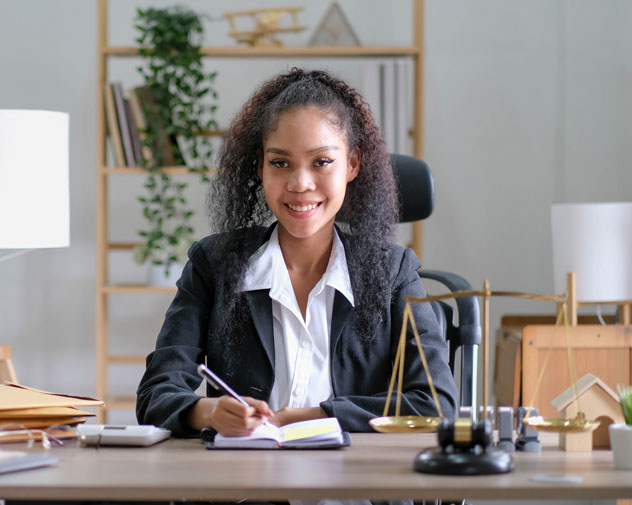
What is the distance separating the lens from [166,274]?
3500 millimetres

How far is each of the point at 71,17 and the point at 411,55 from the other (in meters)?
1.41

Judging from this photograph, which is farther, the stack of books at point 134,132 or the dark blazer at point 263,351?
the stack of books at point 134,132

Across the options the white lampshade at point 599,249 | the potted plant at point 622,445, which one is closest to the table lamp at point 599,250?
the white lampshade at point 599,249

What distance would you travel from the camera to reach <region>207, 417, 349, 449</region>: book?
1.40 m

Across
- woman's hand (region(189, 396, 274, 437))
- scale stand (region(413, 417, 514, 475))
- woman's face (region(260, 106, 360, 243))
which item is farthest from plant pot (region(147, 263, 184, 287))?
scale stand (region(413, 417, 514, 475))

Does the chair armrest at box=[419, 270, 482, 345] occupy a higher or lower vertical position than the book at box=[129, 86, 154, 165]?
lower

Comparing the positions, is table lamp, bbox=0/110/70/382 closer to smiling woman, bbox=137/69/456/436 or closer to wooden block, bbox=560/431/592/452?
smiling woman, bbox=137/69/456/436

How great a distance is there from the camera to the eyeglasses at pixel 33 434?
56.7 inches

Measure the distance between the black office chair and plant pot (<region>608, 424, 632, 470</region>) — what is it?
733mm

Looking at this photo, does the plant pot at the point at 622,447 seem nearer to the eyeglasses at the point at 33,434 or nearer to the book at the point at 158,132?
the eyeglasses at the point at 33,434

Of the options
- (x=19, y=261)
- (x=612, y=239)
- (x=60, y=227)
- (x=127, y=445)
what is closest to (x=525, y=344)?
(x=612, y=239)

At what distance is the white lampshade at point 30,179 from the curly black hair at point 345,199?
1.93 ft

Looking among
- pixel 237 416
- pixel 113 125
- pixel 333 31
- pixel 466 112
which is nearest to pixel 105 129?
pixel 113 125

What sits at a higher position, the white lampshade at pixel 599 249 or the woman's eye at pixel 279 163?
the woman's eye at pixel 279 163
